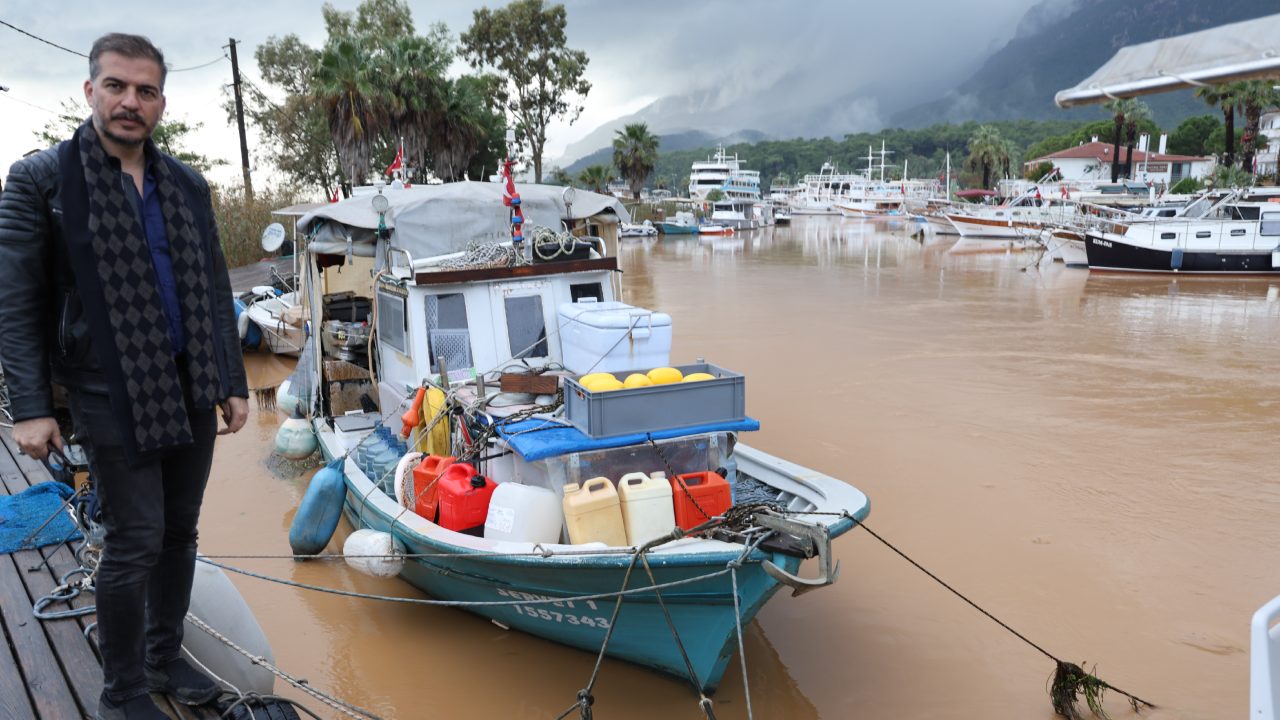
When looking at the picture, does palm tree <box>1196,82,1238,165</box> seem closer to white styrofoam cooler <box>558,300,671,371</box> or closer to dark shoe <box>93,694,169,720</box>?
white styrofoam cooler <box>558,300,671,371</box>

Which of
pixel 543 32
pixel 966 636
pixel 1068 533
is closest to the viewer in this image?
pixel 966 636

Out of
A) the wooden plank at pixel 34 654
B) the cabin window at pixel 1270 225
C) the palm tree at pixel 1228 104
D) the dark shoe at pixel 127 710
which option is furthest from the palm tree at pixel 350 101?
the palm tree at pixel 1228 104

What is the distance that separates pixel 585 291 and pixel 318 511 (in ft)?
9.20

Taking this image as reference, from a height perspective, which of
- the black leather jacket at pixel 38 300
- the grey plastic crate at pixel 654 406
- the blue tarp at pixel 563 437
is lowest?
the blue tarp at pixel 563 437

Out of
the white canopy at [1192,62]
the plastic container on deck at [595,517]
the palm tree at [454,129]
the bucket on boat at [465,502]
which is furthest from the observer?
the palm tree at [454,129]

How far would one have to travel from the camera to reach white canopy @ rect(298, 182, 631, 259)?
764 centimetres

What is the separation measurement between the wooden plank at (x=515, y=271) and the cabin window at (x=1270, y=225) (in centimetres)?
2923

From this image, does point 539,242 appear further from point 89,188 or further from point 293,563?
point 89,188

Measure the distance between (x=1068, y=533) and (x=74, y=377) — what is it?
7980 mm

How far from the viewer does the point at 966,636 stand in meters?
6.16

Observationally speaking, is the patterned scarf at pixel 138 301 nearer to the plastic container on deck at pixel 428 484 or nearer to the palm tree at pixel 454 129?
the plastic container on deck at pixel 428 484

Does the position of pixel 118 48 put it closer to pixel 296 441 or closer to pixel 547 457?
pixel 547 457

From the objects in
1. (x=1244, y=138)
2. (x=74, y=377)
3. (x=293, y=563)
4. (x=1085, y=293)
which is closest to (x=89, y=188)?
(x=74, y=377)

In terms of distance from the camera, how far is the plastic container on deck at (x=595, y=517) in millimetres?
4879
